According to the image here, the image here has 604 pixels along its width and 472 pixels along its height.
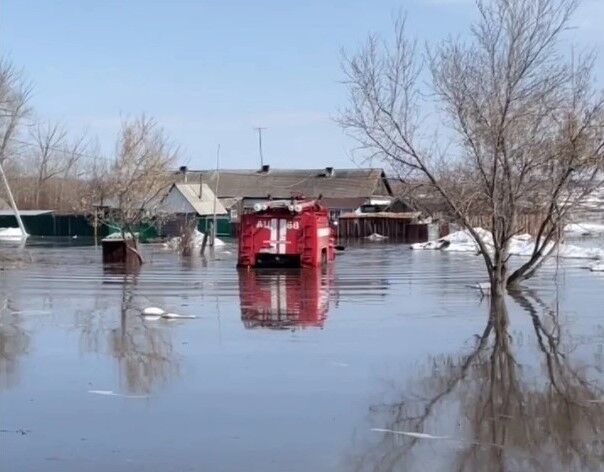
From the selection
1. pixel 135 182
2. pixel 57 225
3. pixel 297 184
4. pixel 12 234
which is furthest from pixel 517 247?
pixel 297 184

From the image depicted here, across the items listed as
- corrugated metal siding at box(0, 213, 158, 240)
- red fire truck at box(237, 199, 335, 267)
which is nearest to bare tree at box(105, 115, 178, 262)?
red fire truck at box(237, 199, 335, 267)

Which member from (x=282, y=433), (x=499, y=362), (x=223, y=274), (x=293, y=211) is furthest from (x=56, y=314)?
(x=293, y=211)

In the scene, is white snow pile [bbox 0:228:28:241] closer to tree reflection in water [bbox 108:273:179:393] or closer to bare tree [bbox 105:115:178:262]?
bare tree [bbox 105:115:178:262]

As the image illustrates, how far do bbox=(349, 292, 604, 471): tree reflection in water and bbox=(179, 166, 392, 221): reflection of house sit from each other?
78479mm

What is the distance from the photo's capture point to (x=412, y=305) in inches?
756

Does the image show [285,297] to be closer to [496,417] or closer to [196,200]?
[496,417]

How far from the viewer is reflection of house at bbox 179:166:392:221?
9256cm

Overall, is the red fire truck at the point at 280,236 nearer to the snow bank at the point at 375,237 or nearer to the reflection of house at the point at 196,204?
→ the reflection of house at the point at 196,204

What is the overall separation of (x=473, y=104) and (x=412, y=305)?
13.2ft

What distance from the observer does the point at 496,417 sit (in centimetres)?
920

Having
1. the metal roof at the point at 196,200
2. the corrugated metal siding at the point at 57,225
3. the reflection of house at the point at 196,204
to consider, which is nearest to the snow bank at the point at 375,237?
the reflection of house at the point at 196,204

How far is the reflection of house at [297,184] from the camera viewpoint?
304ft

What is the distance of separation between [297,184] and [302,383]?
85.8m

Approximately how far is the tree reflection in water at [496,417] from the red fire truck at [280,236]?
58.5 ft
